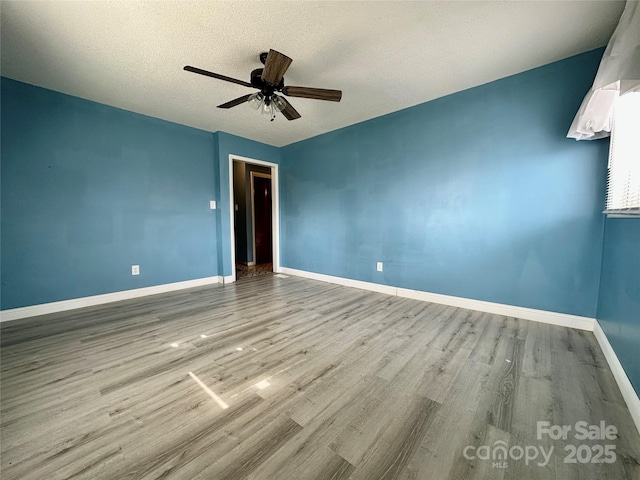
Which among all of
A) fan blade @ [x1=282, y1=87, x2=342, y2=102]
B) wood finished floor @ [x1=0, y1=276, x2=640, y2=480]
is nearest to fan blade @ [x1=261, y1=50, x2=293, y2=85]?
fan blade @ [x1=282, y1=87, x2=342, y2=102]

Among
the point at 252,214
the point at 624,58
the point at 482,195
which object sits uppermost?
the point at 624,58

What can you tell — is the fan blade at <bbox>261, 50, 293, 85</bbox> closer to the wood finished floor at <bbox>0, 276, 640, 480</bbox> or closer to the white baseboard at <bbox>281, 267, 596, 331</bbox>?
the wood finished floor at <bbox>0, 276, 640, 480</bbox>

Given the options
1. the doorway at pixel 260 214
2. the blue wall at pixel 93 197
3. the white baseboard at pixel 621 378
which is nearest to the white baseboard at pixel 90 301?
the blue wall at pixel 93 197

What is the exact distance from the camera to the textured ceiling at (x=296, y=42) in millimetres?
1599

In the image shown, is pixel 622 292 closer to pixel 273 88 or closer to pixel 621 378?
pixel 621 378

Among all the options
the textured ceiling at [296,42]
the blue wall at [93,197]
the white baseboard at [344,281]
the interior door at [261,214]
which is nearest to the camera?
the textured ceiling at [296,42]

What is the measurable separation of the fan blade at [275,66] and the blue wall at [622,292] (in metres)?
2.50

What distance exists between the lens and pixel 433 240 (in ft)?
9.56

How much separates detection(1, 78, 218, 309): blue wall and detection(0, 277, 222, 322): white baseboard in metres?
0.06

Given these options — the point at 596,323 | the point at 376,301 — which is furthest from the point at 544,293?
the point at 376,301

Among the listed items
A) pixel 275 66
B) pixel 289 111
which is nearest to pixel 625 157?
pixel 275 66

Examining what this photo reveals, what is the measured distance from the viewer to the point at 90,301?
A: 2.86m

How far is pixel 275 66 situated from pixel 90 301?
3.42 m

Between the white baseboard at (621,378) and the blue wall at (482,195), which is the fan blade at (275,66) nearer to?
the blue wall at (482,195)
